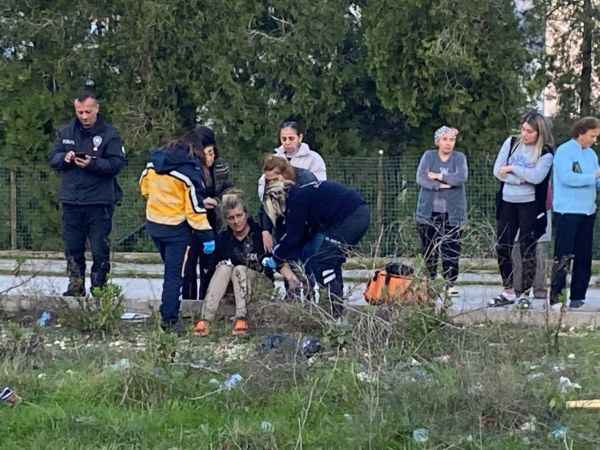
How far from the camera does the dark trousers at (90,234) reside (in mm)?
8086

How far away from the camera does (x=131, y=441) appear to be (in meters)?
→ 4.70

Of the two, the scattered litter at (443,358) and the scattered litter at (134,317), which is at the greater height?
the scattered litter at (443,358)

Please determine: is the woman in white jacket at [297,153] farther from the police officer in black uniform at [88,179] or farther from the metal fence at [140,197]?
the metal fence at [140,197]

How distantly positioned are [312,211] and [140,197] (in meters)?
7.17

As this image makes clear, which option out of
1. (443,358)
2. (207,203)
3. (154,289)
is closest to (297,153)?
(207,203)

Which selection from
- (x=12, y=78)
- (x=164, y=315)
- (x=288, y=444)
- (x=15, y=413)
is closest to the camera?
(x=288, y=444)

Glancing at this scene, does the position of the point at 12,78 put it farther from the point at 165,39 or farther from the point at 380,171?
the point at 380,171

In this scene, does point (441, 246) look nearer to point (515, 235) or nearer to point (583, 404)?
point (515, 235)

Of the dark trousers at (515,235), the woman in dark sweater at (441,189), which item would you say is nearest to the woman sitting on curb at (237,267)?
the woman in dark sweater at (441,189)

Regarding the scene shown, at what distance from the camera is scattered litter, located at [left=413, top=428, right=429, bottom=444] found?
4492 mm

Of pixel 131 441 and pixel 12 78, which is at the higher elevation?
pixel 12 78

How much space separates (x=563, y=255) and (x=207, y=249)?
2.87 meters

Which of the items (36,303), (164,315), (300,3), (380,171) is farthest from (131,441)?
(300,3)

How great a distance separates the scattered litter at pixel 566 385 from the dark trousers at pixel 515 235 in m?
2.82
